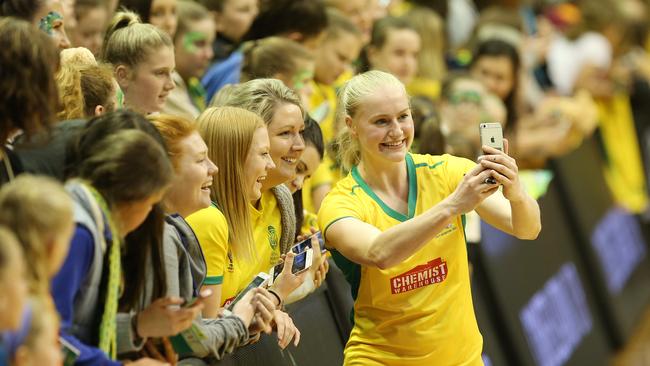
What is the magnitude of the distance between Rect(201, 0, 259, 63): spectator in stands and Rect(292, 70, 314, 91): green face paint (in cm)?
95

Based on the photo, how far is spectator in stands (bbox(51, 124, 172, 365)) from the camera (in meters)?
2.98

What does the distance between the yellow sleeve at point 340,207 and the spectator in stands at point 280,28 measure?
1.94 metres

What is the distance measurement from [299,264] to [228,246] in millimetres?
245

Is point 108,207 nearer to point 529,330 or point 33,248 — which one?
point 33,248

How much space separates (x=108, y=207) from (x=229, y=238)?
108cm

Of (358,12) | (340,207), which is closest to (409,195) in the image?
(340,207)

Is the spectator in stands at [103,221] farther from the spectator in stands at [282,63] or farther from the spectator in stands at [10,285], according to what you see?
the spectator in stands at [282,63]

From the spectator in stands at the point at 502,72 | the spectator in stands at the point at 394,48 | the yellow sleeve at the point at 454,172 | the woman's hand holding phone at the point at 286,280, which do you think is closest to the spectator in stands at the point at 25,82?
the woman's hand holding phone at the point at 286,280

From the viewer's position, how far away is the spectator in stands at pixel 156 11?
5.61m

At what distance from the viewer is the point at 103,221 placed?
3.04 m

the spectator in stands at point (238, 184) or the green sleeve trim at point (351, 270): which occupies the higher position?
the spectator in stands at point (238, 184)

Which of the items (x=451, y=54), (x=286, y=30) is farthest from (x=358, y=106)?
(x=451, y=54)

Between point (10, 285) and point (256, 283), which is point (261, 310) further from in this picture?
point (10, 285)

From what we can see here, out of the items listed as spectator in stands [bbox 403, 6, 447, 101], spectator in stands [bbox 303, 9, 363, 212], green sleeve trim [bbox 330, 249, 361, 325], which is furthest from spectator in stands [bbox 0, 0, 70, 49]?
spectator in stands [bbox 403, 6, 447, 101]
